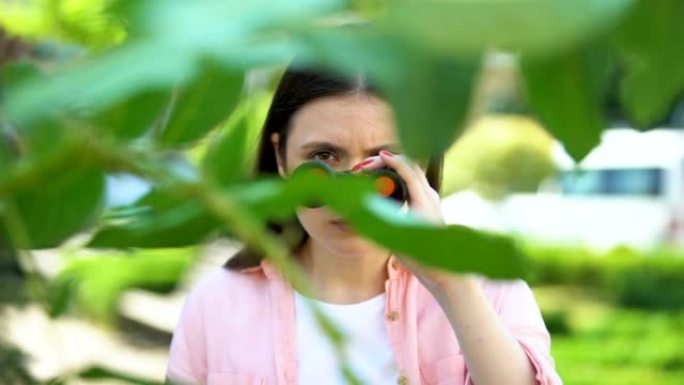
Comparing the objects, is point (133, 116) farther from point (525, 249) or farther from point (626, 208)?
point (626, 208)

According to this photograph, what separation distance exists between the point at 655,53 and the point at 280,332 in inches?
39.0

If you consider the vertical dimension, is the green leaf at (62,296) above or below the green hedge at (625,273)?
above

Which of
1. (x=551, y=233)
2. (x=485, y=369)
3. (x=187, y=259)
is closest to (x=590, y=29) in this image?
(x=187, y=259)

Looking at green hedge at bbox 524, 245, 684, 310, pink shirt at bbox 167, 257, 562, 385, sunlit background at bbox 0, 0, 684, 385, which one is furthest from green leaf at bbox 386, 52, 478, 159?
green hedge at bbox 524, 245, 684, 310

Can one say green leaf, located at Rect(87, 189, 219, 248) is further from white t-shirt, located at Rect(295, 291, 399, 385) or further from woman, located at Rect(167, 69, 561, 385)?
white t-shirt, located at Rect(295, 291, 399, 385)

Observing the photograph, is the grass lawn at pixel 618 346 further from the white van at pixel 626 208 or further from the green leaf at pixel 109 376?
the green leaf at pixel 109 376

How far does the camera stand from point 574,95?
9.0 inches

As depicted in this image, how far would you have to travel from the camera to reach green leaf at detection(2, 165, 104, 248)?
0.26 m

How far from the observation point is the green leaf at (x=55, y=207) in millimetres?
261

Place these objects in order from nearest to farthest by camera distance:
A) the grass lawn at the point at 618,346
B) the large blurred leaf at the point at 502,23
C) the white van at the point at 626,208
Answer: the large blurred leaf at the point at 502,23 → the grass lawn at the point at 618,346 → the white van at the point at 626,208

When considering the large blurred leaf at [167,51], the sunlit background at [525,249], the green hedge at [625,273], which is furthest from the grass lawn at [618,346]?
the large blurred leaf at [167,51]

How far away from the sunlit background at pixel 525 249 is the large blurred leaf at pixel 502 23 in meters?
0.02

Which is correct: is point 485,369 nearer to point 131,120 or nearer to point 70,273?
point 70,273

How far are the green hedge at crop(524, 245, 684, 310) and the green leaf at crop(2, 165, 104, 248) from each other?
21.0ft
